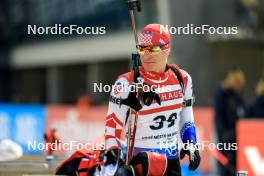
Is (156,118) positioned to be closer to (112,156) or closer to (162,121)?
(162,121)

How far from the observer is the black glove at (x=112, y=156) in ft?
15.4

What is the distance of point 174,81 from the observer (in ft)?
16.6

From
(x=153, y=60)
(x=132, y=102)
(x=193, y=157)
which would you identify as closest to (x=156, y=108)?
(x=132, y=102)

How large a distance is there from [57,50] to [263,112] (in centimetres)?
1402

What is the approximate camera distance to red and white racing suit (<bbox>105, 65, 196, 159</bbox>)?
4.85 metres

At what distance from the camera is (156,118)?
16.3 ft

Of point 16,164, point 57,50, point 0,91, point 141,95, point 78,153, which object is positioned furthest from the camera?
point 0,91

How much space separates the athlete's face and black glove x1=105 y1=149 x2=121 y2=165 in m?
0.65

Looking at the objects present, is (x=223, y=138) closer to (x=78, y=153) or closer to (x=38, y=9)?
(x=78, y=153)

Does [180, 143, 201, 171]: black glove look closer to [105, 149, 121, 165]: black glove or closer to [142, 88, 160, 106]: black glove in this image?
[142, 88, 160, 106]: black glove

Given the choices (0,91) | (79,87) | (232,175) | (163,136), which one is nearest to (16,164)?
(163,136)

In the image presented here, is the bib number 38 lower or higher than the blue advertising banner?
lower

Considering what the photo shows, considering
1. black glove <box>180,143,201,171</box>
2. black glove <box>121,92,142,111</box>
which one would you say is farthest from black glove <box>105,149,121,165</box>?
black glove <box>180,143,201,171</box>

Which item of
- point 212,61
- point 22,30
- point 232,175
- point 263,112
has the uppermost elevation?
point 22,30
